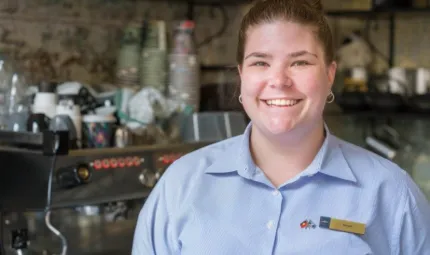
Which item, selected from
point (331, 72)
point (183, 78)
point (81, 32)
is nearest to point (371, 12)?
point (183, 78)

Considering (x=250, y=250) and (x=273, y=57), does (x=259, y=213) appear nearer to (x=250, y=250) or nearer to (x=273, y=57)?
(x=250, y=250)

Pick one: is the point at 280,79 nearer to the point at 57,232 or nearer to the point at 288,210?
the point at 288,210

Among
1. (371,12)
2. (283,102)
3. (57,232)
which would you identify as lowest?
(57,232)

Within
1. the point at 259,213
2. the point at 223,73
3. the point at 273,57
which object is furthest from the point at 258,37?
the point at 223,73

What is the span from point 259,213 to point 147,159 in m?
0.54

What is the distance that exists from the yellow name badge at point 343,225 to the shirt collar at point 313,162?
80 mm

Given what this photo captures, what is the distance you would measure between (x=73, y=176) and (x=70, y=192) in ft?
0.14

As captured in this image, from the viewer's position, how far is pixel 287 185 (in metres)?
1.16

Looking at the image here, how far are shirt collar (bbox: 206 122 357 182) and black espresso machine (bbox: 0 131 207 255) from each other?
1.21ft

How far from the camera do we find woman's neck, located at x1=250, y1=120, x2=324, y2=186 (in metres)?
1.18

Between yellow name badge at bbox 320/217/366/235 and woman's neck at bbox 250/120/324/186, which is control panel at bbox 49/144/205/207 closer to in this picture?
woman's neck at bbox 250/120/324/186

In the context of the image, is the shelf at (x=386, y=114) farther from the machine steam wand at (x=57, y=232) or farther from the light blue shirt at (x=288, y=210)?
the machine steam wand at (x=57, y=232)

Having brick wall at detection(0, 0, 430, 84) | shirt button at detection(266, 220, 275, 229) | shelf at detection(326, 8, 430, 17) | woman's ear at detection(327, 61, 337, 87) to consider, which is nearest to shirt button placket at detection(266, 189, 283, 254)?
shirt button at detection(266, 220, 275, 229)

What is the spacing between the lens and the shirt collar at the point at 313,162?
3.83ft
